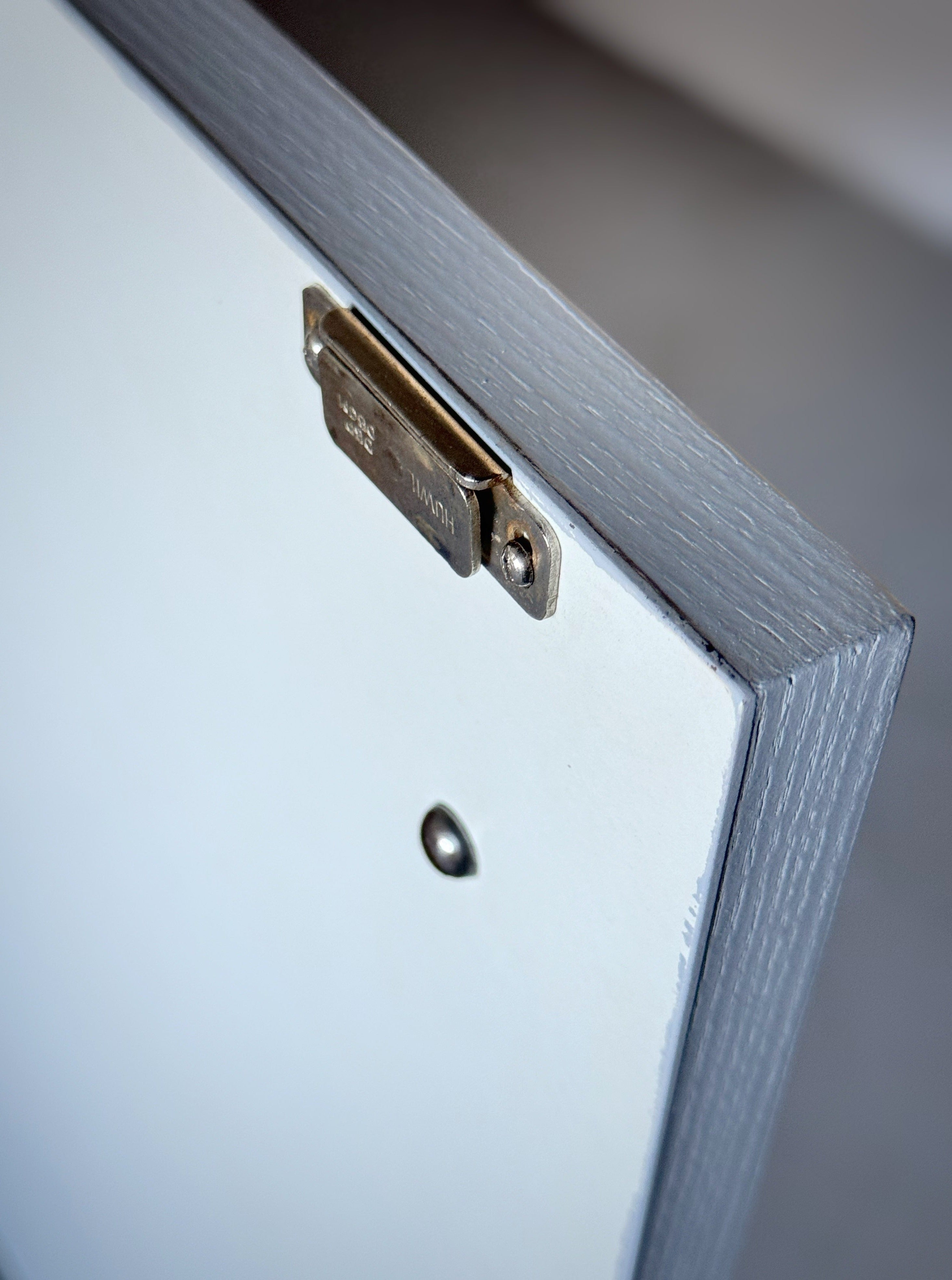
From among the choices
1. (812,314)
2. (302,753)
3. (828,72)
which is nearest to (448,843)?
(302,753)

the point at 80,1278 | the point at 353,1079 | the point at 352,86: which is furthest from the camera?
the point at 80,1278

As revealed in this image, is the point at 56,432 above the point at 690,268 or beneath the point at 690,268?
beneath

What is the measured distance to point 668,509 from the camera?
8.9 inches

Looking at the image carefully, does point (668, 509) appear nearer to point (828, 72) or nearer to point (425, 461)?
point (425, 461)

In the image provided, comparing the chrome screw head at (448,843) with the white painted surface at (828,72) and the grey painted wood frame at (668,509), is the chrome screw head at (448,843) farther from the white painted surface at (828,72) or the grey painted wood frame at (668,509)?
the white painted surface at (828,72)

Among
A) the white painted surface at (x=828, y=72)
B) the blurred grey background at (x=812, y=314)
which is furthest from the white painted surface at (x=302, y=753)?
the white painted surface at (x=828, y=72)

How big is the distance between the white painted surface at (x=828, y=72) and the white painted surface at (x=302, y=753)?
730 mm

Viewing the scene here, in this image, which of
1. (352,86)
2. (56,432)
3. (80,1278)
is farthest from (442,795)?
(80,1278)

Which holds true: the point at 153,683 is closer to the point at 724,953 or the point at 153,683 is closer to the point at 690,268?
the point at 724,953

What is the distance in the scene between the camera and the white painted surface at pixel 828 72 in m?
0.91

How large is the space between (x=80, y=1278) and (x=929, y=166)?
954 millimetres

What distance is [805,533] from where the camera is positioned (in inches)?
9.0

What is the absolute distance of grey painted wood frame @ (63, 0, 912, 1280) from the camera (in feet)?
0.71

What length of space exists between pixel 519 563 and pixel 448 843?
0.09 metres
